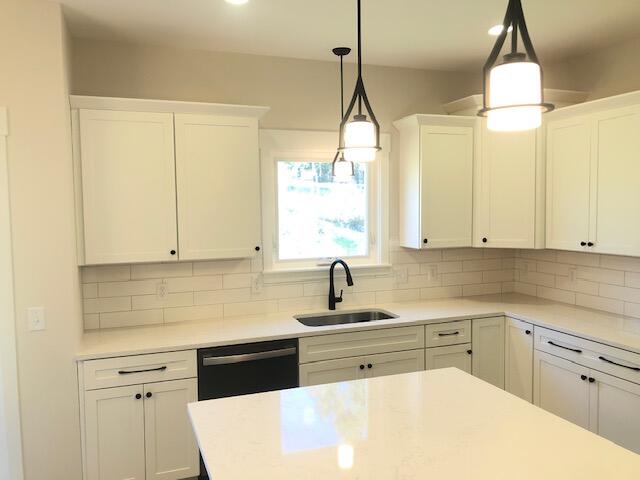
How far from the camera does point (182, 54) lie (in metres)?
3.26

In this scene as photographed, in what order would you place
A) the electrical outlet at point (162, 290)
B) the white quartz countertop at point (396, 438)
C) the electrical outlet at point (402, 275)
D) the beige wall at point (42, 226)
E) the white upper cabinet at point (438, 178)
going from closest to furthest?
the white quartz countertop at point (396, 438), the beige wall at point (42, 226), the electrical outlet at point (162, 290), the white upper cabinet at point (438, 178), the electrical outlet at point (402, 275)


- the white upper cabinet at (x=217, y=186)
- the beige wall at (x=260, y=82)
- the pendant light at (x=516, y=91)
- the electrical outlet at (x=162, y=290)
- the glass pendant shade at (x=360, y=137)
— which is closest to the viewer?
the pendant light at (x=516, y=91)

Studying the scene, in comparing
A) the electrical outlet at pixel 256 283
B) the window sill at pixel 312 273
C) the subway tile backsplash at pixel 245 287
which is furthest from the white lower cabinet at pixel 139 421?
the window sill at pixel 312 273

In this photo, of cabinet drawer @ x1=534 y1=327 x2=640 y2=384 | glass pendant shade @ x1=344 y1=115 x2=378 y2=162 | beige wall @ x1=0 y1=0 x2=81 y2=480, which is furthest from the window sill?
glass pendant shade @ x1=344 y1=115 x2=378 y2=162

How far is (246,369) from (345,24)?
208 cm

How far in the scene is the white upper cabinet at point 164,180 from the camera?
2824mm

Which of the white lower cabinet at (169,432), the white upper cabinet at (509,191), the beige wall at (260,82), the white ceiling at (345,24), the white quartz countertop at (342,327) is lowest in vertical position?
the white lower cabinet at (169,432)


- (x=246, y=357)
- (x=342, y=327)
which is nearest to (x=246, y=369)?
(x=246, y=357)

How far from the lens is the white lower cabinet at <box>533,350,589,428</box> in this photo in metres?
2.90

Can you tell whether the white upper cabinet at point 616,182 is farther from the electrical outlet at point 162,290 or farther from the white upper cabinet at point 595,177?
the electrical outlet at point 162,290

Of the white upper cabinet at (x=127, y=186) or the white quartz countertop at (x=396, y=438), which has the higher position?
the white upper cabinet at (x=127, y=186)

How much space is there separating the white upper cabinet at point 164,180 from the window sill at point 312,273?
407mm

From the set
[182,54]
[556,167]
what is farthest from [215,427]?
[556,167]

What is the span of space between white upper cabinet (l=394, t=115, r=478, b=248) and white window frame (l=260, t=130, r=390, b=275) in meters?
0.20
